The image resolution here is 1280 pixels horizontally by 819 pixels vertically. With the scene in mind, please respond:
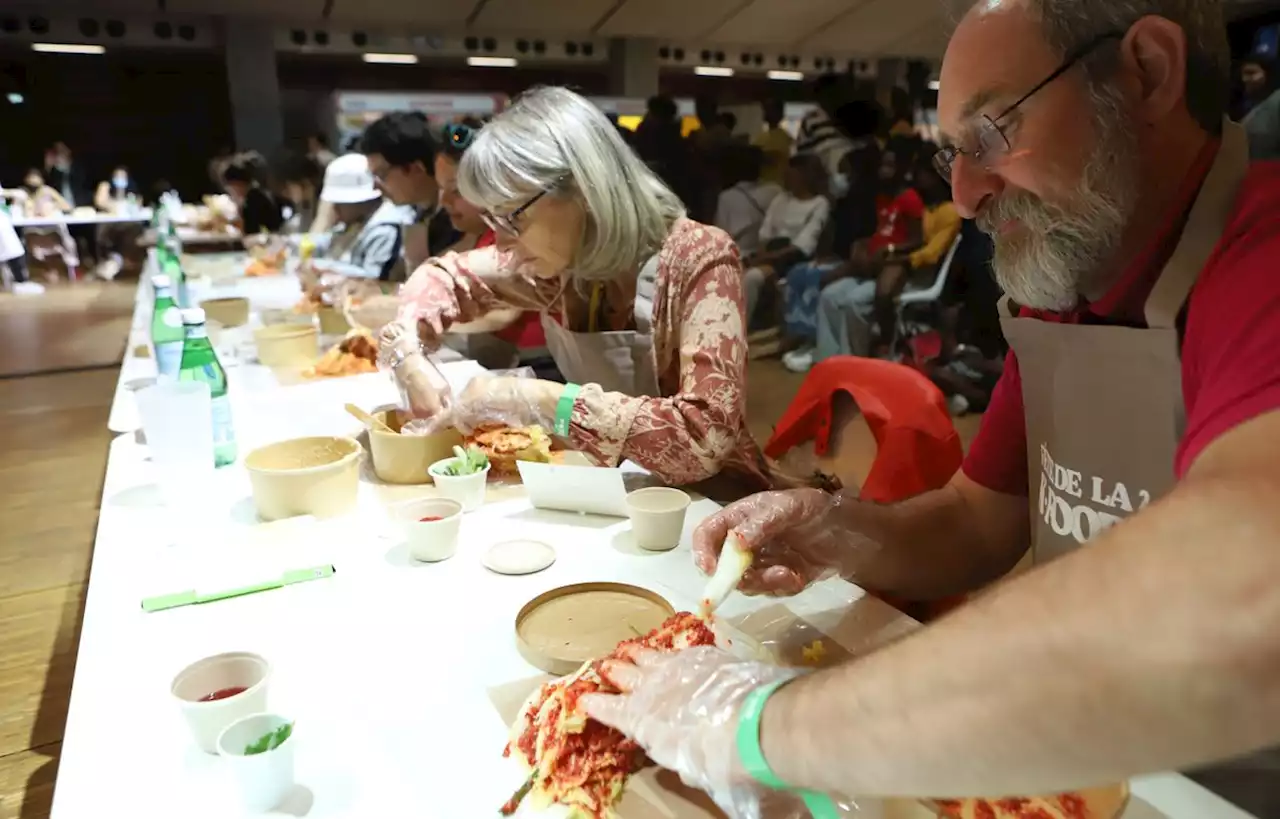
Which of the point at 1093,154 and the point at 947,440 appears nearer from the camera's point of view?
the point at 1093,154

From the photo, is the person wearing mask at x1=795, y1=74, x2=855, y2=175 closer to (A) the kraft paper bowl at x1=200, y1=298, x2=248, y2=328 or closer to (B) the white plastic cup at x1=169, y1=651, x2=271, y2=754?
(A) the kraft paper bowl at x1=200, y1=298, x2=248, y2=328

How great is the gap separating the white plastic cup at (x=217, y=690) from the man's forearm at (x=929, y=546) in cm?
79

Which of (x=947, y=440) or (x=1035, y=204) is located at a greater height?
(x=1035, y=204)

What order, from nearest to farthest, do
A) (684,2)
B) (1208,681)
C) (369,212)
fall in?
(1208,681) < (369,212) < (684,2)

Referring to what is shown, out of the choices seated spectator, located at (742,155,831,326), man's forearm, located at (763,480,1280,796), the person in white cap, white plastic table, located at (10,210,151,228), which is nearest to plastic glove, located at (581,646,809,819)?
man's forearm, located at (763,480,1280,796)

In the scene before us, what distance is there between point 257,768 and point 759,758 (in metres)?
0.46

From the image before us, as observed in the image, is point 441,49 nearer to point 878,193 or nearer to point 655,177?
point 878,193

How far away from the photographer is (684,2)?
1039 cm

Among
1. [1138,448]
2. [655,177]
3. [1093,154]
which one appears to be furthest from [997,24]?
[655,177]

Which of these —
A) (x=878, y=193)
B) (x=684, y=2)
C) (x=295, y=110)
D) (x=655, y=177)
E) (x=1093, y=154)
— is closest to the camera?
(x=1093, y=154)

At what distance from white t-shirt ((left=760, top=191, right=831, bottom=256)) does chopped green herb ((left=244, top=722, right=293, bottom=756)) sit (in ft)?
20.9

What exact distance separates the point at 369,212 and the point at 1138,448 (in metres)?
4.65

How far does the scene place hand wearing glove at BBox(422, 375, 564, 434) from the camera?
167 cm

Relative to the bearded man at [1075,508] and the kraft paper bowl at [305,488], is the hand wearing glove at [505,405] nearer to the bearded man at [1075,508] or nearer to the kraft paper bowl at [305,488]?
the kraft paper bowl at [305,488]
